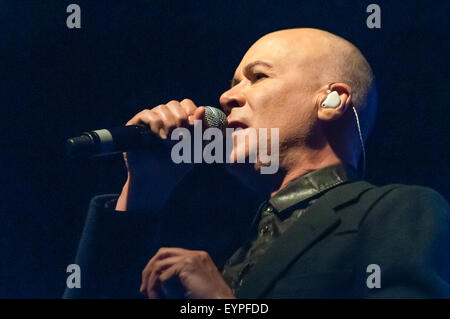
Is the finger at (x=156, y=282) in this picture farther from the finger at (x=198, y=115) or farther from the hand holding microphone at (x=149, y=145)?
the finger at (x=198, y=115)

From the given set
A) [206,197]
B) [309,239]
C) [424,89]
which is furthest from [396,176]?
[309,239]

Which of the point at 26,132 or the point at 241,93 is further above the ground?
the point at 241,93

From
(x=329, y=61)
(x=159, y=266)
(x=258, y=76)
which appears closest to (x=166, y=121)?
(x=258, y=76)

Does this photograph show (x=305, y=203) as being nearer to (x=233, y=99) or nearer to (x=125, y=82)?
(x=233, y=99)

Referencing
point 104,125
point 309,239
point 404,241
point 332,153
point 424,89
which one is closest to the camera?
point 404,241

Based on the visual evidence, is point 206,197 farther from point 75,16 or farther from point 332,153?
point 75,16

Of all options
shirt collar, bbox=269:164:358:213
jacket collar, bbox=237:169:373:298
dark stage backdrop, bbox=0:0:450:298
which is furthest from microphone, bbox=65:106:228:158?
dark stage backdrop, bbox=0:0:450:298

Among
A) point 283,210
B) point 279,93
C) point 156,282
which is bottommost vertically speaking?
point 156,282

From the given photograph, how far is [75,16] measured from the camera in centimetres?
226

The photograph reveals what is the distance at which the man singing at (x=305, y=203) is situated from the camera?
48.2 inches

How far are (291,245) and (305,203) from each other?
0.22m

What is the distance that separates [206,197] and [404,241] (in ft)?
3.79

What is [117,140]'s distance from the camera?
1.46 metres

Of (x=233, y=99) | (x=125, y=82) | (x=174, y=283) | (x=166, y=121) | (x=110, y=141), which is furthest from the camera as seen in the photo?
(x=125, y=82)
